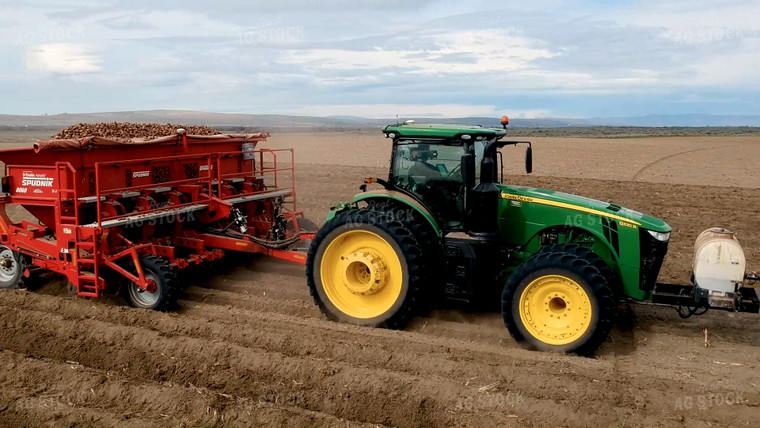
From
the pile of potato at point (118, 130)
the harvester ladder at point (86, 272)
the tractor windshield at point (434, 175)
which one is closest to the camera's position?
the tractor windshield at point (434, 175)

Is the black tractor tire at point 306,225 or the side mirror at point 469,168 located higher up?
the side mirror at point 469,168

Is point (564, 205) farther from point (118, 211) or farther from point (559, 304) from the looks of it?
point (118, 211)

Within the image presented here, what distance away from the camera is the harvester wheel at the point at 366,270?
6855 millimetres

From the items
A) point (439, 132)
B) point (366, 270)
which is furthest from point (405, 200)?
point (366, 270)

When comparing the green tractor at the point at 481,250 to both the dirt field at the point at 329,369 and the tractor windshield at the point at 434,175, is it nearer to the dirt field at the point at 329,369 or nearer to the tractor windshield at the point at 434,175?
the tractor windshield at the point at 434,175

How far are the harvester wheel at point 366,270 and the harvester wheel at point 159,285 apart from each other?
169 cm

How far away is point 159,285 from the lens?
303 inches

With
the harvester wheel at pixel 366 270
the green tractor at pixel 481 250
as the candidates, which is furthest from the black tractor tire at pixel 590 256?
the harvester wheel at pixel 366 270

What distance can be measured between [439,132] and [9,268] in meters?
6.09

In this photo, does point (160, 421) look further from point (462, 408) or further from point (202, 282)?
point (202, 282)

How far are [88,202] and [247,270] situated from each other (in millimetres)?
2581

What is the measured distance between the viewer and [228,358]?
19.9 ft

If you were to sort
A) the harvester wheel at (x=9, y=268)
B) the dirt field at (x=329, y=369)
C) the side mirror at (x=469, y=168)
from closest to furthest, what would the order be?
the dirt field at (x=329, y=369)
the side mirror at (x=469, y=168)
the harvester wheel at (x=9, y=268)

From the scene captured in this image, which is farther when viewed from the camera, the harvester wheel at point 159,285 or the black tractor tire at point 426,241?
the harvester wheel at point 159,285
